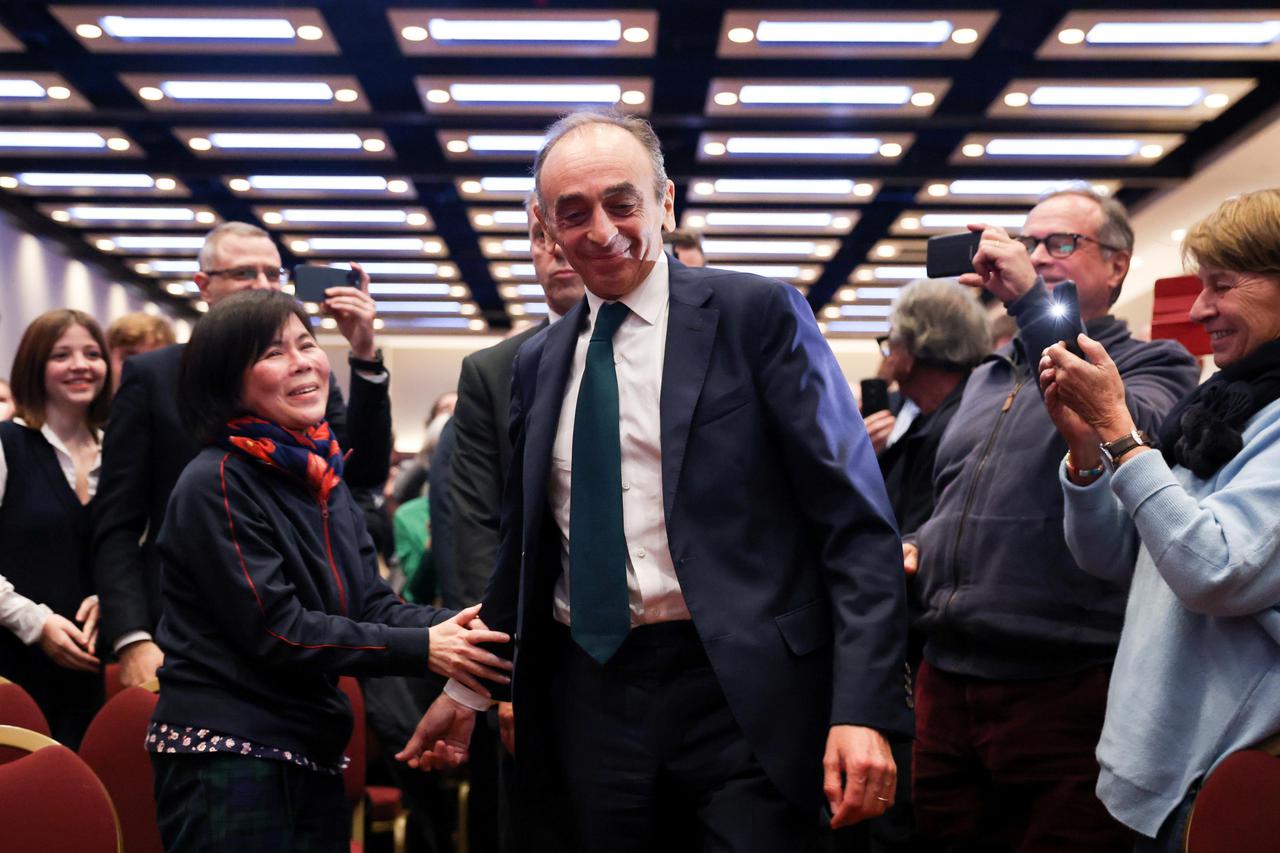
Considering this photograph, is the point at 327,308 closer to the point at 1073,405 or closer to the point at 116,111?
the point at 1073,405

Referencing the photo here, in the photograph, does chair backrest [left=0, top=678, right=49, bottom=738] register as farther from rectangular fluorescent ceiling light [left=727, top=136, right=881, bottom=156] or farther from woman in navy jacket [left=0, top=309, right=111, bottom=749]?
rectangular fluorescent ceiling light [left=727, top=136, right=881, bottom=156]

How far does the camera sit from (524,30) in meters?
6.67

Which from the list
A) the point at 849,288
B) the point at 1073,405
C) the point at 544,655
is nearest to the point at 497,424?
the point at 544,655

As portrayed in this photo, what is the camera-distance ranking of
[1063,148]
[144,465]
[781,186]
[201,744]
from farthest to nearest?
[781,186] → [1063,148] → [144,465] → [201,744]

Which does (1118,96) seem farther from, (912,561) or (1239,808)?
(1239,808)

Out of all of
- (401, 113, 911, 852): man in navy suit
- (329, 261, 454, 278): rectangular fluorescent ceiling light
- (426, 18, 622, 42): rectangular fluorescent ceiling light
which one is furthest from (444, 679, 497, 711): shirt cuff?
(329, 261, 454, 278): rectangular fluorescent ceiling light

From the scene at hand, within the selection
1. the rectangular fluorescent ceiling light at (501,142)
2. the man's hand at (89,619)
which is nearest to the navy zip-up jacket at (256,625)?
Answer: the man's hand at (89,619)

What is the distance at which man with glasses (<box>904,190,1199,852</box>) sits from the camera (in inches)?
96.3

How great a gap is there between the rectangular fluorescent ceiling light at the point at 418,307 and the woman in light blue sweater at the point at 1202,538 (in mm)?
10885

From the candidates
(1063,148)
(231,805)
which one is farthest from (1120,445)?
(1063,148)

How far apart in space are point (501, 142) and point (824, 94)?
7.05ft

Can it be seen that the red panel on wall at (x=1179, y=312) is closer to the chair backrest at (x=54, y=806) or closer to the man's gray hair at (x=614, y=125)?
the man's gray hair at (x=614, y=125)

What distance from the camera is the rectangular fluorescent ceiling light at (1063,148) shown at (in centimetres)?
803

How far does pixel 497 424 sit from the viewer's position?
304 cm
